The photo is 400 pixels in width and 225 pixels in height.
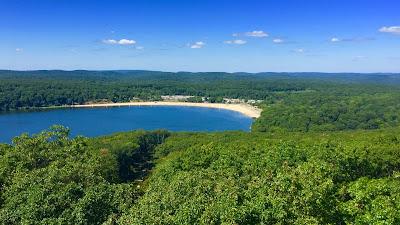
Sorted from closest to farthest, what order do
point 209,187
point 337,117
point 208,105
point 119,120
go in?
point 209,187 < point 337,117 < point 119,120 < point 208,105

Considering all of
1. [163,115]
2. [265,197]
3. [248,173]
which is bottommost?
[163,115]

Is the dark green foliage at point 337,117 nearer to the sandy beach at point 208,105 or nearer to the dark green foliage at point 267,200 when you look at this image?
the sandy beach at point 208,105

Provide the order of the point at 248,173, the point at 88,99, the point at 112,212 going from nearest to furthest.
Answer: the point at 112,212, the point at 248,173, the point at 88,99

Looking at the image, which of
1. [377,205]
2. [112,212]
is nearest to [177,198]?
[112,212]

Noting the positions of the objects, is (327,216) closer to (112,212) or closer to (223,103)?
(112,212)

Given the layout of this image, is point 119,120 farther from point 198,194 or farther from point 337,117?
point 198,194

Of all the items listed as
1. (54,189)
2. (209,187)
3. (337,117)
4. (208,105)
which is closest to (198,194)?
(209,187)

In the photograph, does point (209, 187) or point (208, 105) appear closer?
point (209, 187)

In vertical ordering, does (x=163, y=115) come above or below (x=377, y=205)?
below
